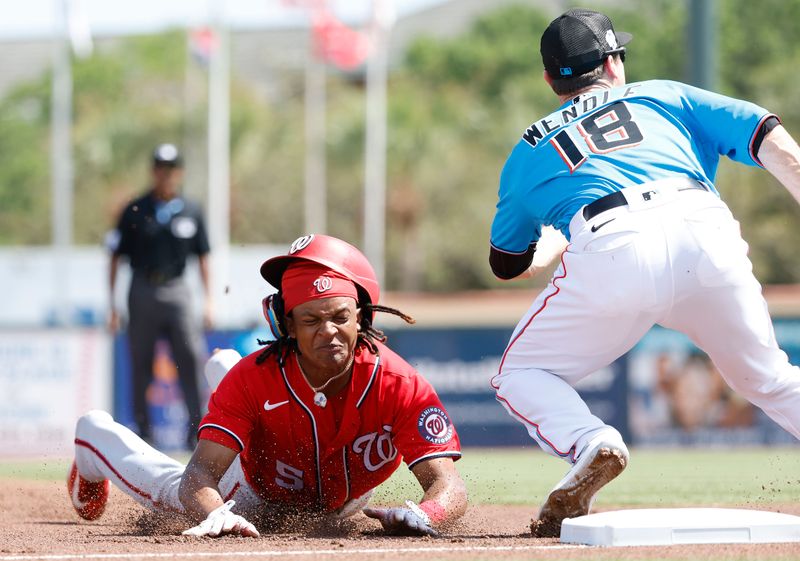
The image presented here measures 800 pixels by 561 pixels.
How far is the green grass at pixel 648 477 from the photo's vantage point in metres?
7.52

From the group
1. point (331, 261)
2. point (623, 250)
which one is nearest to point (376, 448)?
point (331, 261)

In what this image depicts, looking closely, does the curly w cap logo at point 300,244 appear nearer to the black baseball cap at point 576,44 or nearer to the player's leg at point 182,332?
the black baseball cap at point 576,44

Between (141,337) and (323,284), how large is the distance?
6.83 m

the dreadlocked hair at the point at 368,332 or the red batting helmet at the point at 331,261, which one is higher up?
the red batting helmet at the point at 331,261

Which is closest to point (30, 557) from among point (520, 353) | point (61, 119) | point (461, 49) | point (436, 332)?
point (520, 353)

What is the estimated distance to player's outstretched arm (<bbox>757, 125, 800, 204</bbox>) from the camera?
16.6 ft

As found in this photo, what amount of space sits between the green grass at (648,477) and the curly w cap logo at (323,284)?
2343 millimetres

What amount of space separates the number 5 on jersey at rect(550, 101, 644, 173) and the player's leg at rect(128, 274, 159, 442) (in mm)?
7014

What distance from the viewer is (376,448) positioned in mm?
5504

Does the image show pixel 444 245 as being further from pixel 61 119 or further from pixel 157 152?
pixel 157 152

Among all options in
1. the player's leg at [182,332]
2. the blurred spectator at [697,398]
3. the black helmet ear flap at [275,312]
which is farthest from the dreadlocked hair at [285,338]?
the blurred spectator at [697,398]

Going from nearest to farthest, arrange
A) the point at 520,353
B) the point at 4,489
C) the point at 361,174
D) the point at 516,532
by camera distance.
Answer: the point at 520,353
the point at 516,532
the point at 4,489
the point at 361,174

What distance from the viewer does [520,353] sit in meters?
5.22

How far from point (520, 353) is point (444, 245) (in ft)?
148
